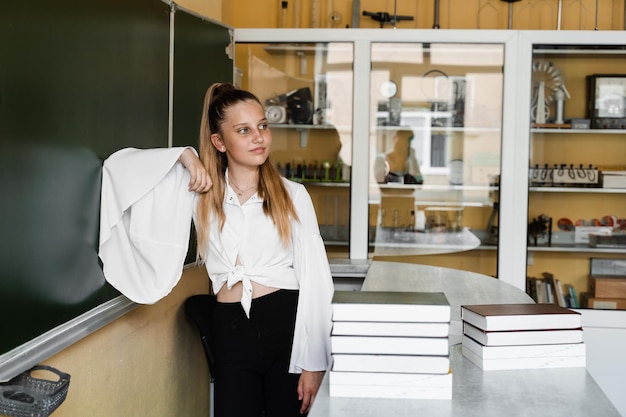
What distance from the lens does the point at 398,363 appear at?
1.73m

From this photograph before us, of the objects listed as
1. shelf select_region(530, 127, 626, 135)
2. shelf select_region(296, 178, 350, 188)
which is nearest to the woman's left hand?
shelf select_region(296, 178, 350, 188)

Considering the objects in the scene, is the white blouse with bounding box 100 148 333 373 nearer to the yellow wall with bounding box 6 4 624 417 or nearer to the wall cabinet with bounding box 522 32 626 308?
the yellow wall with bounding box 6 4 624 417

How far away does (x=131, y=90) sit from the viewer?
2.52 metres

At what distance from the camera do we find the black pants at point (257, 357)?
249cm

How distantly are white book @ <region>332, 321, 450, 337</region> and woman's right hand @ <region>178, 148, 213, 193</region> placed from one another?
0.83 m

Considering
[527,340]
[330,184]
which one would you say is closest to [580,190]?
[330,184]

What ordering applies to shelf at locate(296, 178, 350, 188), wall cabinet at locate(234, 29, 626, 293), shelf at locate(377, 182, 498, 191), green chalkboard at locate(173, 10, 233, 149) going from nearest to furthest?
green chalkboard at locate(173, 10, 233, 149) → wall cabinet at locate(234, 29, 626, 293) → shelf at locate(296, 178, 350, 188) → shelf at locate(377, 182, 498, 191)

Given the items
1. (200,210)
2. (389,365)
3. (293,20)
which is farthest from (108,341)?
(293,20)

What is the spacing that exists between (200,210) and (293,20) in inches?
115

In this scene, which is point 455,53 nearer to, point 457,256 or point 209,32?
point 457,256

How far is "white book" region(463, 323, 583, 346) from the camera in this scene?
6.41 feet

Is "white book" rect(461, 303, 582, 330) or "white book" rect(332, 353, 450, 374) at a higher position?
"white book" rect(461, 303, 582, 330)

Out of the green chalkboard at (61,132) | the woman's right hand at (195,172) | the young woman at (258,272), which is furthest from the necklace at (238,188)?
the green chalkboard at (61,132)

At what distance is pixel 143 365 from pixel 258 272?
0.69 m
